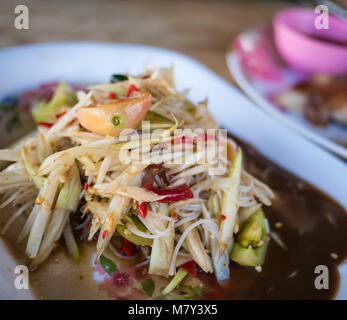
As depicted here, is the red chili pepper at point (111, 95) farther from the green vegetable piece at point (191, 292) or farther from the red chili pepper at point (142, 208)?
the green vegetable piece at point (191, 292)

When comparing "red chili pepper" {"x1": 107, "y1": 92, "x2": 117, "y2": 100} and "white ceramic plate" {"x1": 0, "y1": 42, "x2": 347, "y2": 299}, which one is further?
"white ceramic plate" {"x1": 0, "y1": 42, "x2": 347, "y2": 299}

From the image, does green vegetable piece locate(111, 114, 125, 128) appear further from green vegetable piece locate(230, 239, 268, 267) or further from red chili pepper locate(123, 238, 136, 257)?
green vegetable piece locate(230, 239, 268, 267)

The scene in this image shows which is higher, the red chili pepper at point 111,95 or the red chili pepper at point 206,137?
the red chili pepper at point 111,95

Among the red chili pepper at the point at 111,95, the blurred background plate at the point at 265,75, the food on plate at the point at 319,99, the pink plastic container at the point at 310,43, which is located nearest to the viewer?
the red chili pepper at the point at 111,95

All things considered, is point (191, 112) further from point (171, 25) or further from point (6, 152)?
point (171, 25)

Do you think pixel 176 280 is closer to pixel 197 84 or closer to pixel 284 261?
pixel 284 261

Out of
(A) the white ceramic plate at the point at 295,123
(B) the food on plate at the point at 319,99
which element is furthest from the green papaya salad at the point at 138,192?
(B) the food on plate at the point at 319,99

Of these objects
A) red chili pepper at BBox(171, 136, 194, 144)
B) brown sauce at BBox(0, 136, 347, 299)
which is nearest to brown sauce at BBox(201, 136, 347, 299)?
brown sauce at BBox(0, 136, 347, 299)

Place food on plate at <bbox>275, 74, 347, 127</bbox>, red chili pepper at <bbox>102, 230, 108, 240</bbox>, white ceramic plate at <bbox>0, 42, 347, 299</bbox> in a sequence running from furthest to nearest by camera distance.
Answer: food on plate at <bbox>275, 74, 347, 127</bbox>
white ceramic plate at <bbox>0, 42, 347, 299</bbox>
red chili pepper at <bbox>102, 230, 108, 240</bbox>
